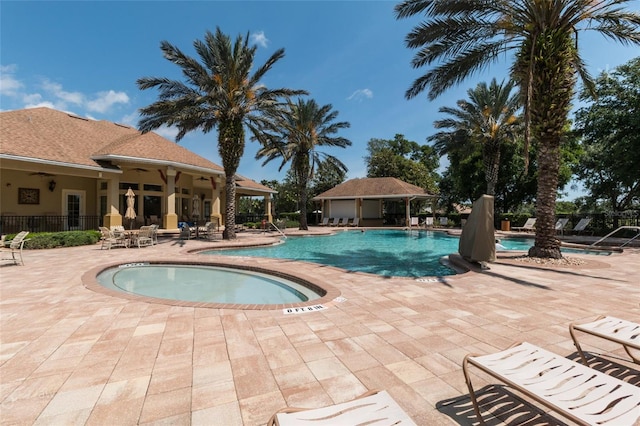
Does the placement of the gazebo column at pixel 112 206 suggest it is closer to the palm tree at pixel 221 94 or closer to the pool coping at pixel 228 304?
the palm tree at pixel 221 94

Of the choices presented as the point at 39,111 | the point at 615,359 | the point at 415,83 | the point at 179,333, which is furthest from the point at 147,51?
the point at 615,359

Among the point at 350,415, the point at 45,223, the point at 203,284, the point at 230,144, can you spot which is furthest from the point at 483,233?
the point at 45,223

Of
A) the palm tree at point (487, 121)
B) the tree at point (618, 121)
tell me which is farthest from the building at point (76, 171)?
the tree at point (618, 121)

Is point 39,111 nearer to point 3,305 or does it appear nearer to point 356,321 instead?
point 3,305

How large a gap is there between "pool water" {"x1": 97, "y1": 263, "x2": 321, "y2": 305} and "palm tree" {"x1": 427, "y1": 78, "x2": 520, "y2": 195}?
20.2m

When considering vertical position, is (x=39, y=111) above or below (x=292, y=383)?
above

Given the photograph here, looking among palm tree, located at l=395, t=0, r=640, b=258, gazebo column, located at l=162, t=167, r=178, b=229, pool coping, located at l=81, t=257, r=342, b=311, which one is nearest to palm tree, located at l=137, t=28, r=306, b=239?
gazebo column, located at l=162, t=167, r=178, b=229

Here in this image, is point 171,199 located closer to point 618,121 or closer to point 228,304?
point 228,304

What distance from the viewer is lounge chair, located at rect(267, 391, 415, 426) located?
1774mm

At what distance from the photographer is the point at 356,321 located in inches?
185

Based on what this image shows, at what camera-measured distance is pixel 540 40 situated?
9578 millimetres

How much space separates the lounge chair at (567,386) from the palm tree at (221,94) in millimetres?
15853

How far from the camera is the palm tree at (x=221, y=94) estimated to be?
603 inches

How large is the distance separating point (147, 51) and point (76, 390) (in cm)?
1819
